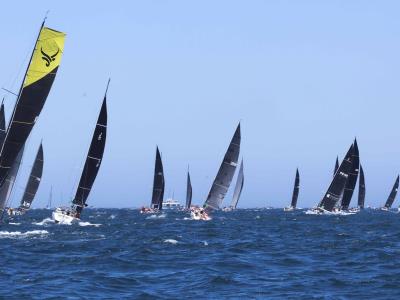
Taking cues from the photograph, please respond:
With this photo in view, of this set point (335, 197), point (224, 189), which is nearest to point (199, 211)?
point (224, 189)

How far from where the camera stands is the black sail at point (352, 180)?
100 metres

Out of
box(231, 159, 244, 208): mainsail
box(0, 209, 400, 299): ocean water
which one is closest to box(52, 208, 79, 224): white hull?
box(0, 209, 400, 299): ocean water

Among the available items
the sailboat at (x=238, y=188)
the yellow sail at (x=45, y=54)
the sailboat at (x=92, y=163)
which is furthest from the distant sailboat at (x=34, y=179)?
the yellow sail at (x=45, y=54)

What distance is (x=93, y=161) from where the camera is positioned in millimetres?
68375

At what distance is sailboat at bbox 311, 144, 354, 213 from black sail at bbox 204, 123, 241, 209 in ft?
73.0

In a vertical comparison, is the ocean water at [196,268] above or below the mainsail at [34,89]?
below

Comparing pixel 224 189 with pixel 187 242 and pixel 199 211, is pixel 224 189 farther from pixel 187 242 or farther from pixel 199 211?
pixel 187 242

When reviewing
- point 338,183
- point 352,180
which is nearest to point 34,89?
point 338,183

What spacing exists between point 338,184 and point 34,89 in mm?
67868

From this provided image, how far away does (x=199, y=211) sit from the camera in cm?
8100

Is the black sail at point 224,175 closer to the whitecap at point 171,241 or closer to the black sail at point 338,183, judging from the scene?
the black sail at point 338,183

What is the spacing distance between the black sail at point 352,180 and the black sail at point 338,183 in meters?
2.36

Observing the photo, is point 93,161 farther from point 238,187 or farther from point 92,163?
point 238,187

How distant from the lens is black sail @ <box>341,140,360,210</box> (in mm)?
100062
